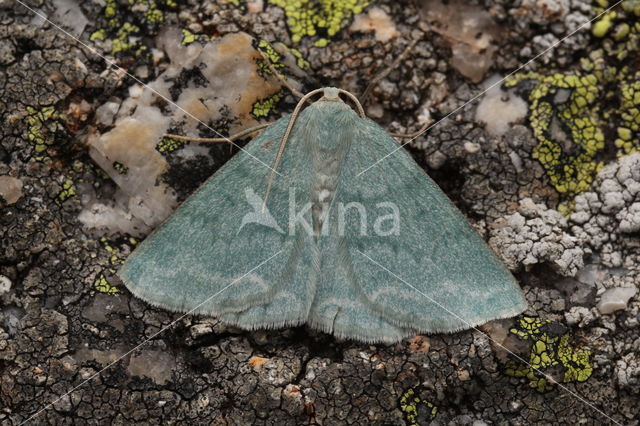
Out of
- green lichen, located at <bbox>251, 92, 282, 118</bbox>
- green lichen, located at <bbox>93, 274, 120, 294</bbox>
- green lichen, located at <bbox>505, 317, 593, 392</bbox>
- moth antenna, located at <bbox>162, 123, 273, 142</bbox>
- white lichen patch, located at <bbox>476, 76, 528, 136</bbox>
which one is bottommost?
green lichen, located at <bbox>505, 317, 593, 392</bbox>

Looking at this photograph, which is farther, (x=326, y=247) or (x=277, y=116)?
(x=277, y=116)

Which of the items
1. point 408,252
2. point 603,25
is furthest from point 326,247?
point 603,25

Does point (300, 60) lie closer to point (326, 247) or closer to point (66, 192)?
point (326, 247)

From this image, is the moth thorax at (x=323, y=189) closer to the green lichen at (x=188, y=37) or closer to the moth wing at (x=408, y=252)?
the moth wing at (x=408, y=252)

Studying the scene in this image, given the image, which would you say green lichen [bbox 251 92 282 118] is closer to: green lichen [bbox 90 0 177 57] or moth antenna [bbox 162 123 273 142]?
moth antenna [bbox 162 123 273 142]

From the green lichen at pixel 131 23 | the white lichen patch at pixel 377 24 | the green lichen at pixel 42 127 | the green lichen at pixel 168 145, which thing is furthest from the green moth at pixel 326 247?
the green lichen at pixel 131 23

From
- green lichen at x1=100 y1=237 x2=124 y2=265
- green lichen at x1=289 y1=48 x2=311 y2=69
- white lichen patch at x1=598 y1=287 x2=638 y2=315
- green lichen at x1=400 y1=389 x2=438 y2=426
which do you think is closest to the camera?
green lichen at x1=400 y1=389 x2=438 y2=426

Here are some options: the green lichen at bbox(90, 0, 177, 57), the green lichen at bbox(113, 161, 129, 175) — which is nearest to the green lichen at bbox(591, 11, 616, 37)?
the green lichen at bbox(90, 0, 177, 57)
